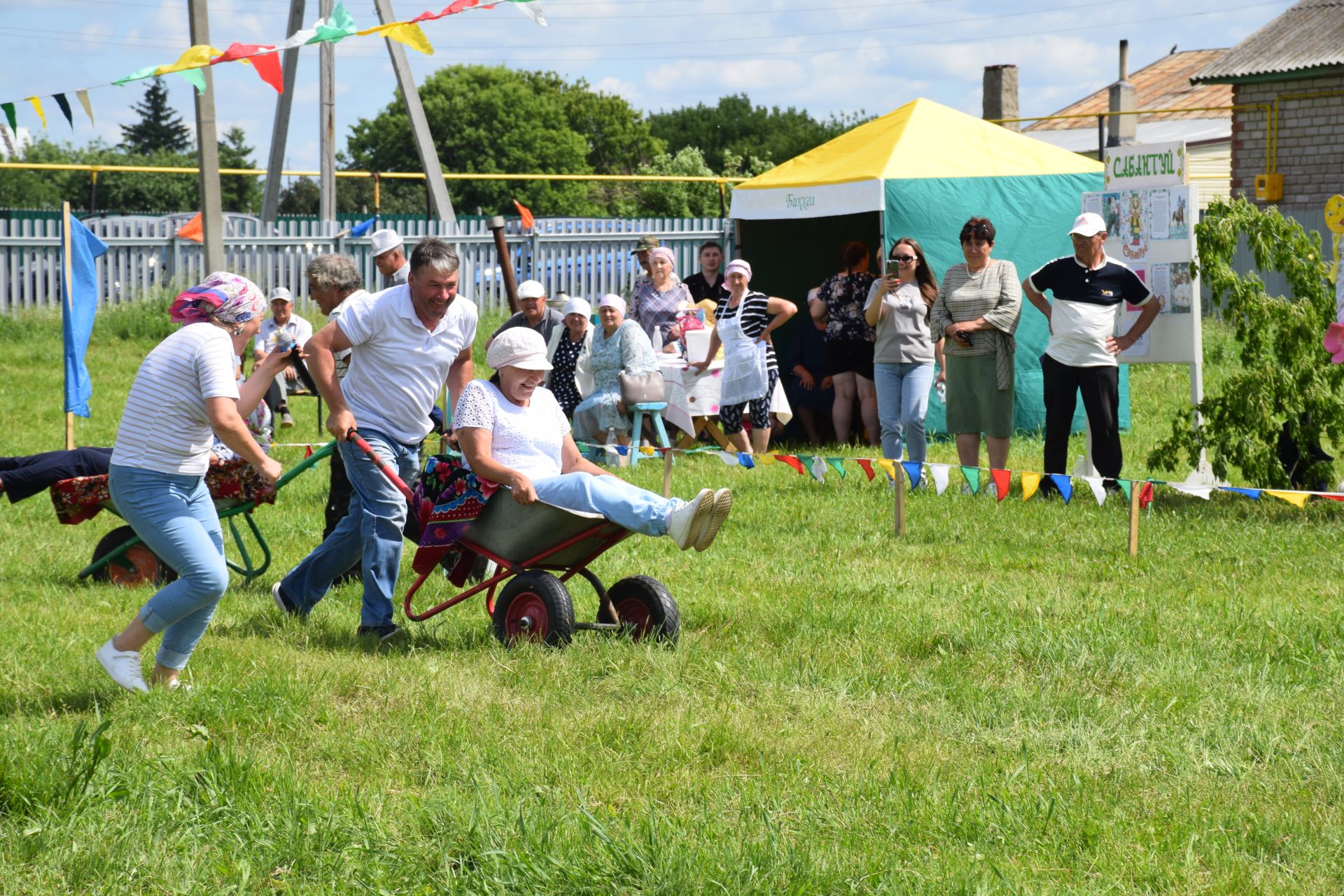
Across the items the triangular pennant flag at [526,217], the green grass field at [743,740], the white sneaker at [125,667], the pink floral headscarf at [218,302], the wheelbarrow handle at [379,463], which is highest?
the triangular pennant flag at [526,217]

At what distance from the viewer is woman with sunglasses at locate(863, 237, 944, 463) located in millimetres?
10195

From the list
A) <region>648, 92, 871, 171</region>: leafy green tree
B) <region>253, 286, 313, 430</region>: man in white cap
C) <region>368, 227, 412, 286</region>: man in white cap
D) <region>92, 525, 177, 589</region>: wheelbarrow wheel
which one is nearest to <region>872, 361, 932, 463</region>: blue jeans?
<region>368, 227, 412, 286</region>: man in white cap

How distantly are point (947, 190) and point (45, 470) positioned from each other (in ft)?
27.2

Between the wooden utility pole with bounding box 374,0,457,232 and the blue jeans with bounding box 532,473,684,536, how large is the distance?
11.0 metres

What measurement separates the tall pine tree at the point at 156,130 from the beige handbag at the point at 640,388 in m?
99.4

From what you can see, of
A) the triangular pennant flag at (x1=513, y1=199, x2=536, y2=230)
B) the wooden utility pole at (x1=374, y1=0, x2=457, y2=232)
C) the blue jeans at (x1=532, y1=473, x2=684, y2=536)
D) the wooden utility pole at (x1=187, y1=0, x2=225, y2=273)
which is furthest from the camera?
the triangular pennant flag at (x1=513, y1=199, x2=536, y2=230)

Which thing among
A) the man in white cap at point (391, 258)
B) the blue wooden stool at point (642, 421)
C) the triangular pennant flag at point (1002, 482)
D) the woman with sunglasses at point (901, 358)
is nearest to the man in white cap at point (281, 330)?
the blue wooden stool at point (642, 421)

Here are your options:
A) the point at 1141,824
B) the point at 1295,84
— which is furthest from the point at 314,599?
the point at 1295,84

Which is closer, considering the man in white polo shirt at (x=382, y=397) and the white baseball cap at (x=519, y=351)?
the white baseball cap at (x=519, y=351)

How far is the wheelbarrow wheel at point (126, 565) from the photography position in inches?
309

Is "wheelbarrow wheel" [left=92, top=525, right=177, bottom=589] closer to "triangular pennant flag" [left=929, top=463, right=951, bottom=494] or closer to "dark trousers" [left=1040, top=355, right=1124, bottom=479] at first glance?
"triangular pennant flag" [left=929, top=463, right=951, bottom=494]

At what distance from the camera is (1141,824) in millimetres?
3975

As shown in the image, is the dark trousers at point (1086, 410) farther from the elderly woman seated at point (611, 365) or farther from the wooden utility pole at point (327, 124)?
the wooden utility pole at point (327, 124)

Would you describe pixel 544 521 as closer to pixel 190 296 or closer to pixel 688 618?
pixel 688 618
